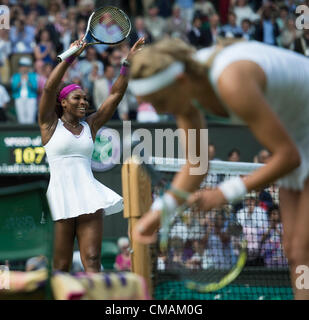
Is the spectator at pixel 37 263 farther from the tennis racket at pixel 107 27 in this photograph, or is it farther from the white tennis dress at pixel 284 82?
the tennis racket at pixel 107 27

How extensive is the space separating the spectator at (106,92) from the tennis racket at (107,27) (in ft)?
19.8

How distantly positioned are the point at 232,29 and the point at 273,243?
8129 mm

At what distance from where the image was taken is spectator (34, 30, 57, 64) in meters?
13.8

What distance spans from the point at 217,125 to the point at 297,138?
7936 millimetres

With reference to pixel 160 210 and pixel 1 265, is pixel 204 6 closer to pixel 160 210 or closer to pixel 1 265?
pixel 1 265

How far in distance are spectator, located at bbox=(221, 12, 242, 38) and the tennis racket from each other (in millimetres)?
7822

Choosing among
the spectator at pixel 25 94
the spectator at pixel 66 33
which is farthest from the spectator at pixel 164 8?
the spectator at pixel 25 94

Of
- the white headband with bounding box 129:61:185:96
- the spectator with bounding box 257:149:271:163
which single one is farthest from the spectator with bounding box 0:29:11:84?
the white headband with bounding box 129:61:185:96

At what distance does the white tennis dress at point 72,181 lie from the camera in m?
6.14

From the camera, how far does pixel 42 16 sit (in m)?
15.5

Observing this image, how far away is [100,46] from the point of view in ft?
47.5

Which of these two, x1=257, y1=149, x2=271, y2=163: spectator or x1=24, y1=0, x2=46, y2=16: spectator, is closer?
x1=257, y1=149, x2=271, y2=163: spectator

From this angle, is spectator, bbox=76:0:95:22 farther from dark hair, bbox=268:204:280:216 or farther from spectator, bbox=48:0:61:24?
dark hair, bbox=268:204:280:216
